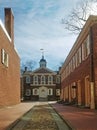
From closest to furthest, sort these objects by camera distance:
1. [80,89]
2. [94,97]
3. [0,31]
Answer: [94,97], [0,31], [80,89]

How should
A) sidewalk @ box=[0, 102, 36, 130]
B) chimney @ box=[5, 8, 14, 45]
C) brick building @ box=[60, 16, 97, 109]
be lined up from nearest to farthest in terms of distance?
1. sidewalk @ box=[0, 102, 36, 130]
2. brick building @ box=[60, 16, 97, 109]
3. chimney @ box=[5, 8, 14, 45]

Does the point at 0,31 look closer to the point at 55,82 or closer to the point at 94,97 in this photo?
the point at 94,97

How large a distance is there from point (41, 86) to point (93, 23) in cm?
6694

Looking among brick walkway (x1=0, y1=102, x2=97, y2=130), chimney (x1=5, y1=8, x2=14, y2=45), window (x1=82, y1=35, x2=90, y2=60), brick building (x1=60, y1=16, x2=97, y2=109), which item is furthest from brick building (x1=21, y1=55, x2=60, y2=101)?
brick walkway (x1=0, y1=102, x2=97, y2=130)

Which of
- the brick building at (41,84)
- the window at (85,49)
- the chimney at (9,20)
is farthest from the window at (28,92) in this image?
Result: the window at (85,49)

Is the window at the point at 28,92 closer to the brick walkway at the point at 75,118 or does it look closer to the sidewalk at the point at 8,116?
the sidewalk at the point at 8,116

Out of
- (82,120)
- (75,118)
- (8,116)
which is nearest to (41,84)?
(8,116)

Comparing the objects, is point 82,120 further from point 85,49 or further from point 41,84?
point 41,84

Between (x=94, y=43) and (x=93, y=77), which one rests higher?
(x=94, y=43)

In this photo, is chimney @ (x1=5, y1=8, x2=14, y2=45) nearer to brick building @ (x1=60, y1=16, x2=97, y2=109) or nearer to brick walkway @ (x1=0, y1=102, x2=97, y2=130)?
brick building @ (x1=60, y1=16, x2=97, y2=109)

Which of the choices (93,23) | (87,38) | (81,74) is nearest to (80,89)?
(81,74)

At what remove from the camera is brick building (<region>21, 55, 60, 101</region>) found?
310 ft

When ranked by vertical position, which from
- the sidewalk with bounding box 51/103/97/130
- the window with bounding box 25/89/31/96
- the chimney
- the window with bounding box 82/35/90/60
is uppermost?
the chimney

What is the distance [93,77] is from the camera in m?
28.8
